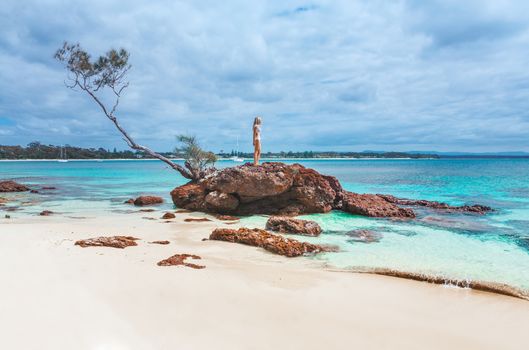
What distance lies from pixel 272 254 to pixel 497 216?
1282 centimetres

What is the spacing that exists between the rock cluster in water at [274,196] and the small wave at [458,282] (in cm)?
835

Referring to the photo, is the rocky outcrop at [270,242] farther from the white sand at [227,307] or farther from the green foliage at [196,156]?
the green foliage at [196,156]

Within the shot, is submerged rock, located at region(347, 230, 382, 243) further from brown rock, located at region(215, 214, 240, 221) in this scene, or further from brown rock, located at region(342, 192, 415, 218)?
brown rock, located at region(215, 214, 240, 221)

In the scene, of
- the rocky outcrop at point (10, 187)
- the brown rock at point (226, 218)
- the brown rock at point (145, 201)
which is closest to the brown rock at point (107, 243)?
the brown rock at point (226, 218)

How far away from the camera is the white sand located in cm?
445

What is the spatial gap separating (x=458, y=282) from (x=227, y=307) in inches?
178

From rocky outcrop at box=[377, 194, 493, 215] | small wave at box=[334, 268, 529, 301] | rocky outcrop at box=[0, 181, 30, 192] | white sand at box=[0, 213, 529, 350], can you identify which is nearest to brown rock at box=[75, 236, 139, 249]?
white sand at box=[0, 213, 529, 350]

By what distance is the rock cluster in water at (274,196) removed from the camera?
1576cm

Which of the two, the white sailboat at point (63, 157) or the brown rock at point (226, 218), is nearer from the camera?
the brown rock at point (226, 218)

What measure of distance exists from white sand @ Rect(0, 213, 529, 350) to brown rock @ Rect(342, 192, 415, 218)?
27.5 ft

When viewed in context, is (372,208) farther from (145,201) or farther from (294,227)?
(145,201)

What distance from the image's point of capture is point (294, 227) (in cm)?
1146

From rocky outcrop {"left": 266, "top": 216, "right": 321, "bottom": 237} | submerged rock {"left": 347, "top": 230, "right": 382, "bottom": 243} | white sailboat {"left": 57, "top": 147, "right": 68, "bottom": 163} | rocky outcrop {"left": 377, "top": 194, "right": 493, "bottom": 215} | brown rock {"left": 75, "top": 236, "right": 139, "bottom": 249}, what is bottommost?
rocky outcrop {"left": 377, "top": 194, "right": 493, "bottom": 215}

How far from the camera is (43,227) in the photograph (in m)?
11.3
